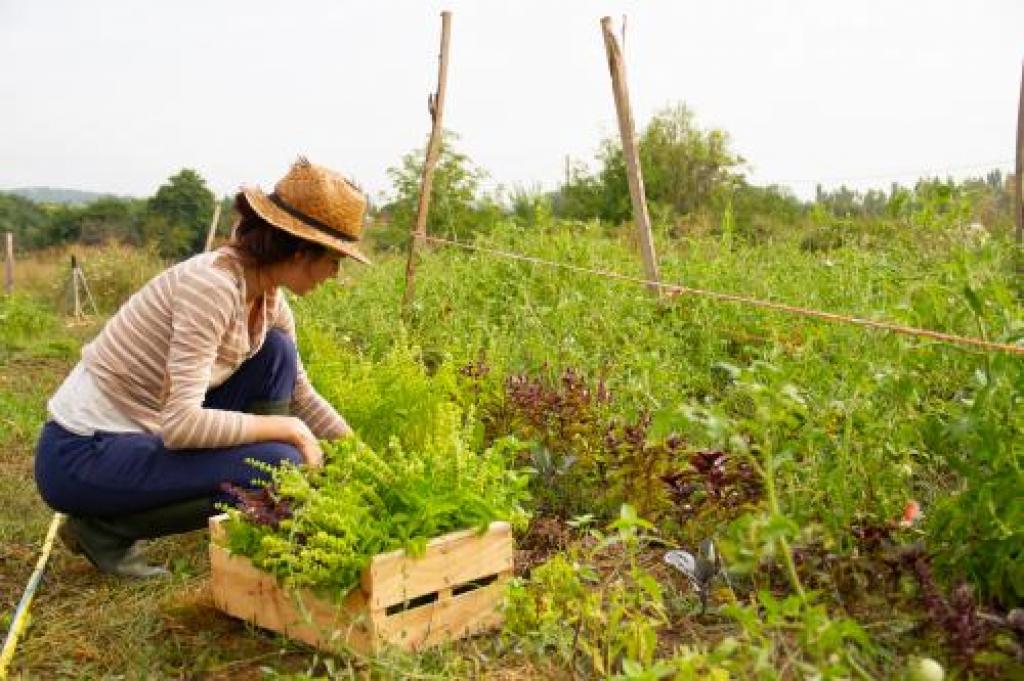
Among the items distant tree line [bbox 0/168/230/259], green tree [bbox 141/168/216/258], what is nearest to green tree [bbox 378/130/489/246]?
distant tree line [bbox 0/168/230/259]

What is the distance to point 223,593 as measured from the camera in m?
2.84

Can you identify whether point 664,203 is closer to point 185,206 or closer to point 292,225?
point 292,225

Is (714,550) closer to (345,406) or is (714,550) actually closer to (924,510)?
(924,510)

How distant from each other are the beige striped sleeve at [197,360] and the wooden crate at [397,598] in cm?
25

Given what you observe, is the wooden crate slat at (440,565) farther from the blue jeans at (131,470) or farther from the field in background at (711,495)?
the blue jeans at (131,470)

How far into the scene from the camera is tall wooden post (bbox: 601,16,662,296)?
5.61 m

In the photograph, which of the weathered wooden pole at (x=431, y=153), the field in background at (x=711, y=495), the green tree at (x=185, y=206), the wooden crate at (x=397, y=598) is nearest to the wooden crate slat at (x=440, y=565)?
the wooden crate at (x=397, y=598)

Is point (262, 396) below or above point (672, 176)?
below

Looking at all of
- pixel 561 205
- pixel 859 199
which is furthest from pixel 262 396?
pixel 561 205

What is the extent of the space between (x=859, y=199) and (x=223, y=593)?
10.2 m

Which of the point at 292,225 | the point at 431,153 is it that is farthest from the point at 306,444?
the point at 431,153

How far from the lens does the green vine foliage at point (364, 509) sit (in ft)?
8.01

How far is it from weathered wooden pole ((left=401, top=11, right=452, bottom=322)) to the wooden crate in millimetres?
3346

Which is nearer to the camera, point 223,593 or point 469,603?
point 469,603
